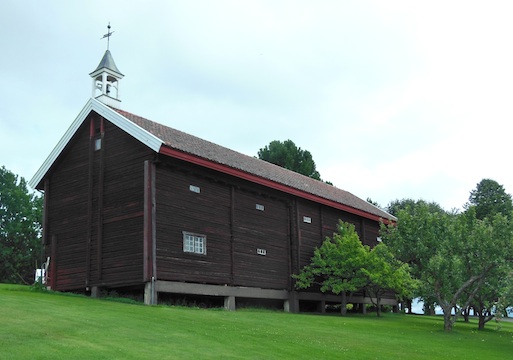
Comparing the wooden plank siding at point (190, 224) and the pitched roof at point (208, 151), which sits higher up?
the pitched roof at point (208, 151)

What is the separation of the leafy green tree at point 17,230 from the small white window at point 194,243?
31977mm

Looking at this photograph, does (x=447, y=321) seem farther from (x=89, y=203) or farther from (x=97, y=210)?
(x=89, y=203)

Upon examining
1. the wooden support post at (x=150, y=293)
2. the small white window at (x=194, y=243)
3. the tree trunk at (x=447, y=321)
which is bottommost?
the tree trunk at (x=447, y=321)

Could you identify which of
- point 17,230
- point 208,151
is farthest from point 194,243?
point 17,230

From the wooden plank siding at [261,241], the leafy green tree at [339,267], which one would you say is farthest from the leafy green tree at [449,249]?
the wooden plank siding at [261,241]

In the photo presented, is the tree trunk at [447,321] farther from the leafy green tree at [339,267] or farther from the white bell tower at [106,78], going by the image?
the white bell tower at [106,78]

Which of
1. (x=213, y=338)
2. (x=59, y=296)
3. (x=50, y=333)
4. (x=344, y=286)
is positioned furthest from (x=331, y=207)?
(x=50, y=333)

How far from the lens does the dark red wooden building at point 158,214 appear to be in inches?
1018

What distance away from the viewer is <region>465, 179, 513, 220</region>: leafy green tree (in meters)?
58.7

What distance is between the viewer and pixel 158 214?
25.7 meters

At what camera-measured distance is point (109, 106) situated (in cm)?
2958

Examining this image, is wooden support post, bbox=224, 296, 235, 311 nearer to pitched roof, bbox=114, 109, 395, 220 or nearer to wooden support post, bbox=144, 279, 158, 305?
wooden support post, bbox=144, 279, 158, 305

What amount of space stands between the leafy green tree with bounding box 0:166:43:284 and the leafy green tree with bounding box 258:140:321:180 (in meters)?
22.2

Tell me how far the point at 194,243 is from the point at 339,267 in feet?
30.6
